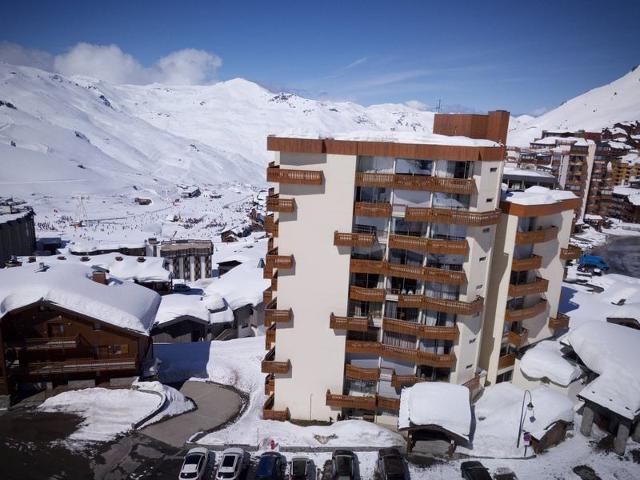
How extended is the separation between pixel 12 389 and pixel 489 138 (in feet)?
126

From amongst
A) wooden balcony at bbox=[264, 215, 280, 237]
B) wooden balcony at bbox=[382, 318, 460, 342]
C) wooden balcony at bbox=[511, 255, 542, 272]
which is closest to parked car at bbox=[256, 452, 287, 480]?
wooden balcony at bbox=[382, 318, 460, 342]

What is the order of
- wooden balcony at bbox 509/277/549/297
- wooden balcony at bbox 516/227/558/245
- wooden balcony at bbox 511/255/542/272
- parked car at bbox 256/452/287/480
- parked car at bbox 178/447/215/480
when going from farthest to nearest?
wooden balcony at bbox 509/277/549/297 < wooden balcony at bbox 511/255/542/272 < wooden balcony at bbox 516/227/558/245 < parked car at bbox 256/452/287/480 < parked car at bbox 178/447/215/480

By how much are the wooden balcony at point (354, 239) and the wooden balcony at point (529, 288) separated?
11.4 meters

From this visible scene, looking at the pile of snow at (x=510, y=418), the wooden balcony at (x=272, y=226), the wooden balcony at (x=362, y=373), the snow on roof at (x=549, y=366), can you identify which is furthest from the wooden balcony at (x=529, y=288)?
the wooden balcony at (x=272, y=226)

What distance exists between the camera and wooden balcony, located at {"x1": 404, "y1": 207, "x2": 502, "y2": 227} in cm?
2595

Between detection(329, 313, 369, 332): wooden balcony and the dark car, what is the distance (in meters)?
9.69

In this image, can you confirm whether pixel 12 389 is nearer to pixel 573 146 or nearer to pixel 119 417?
pixel 119 417

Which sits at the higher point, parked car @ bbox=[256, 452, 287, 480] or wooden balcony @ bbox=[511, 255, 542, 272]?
wooden balcony @ bbox=[511, 255, 542, 272]

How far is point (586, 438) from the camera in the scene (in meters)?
27.8

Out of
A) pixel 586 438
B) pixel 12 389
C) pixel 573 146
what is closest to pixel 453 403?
pixel 586 438

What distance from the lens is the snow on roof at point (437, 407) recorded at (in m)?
25.3

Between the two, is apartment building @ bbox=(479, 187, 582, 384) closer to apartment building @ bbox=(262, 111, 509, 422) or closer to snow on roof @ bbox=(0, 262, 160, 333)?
apartment building @ bbox=(262, 111, 509, 422)

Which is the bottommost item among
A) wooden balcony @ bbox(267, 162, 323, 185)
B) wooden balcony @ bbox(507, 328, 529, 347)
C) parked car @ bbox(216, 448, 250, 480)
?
parked car @ bbox(216, 448, 250, 480)

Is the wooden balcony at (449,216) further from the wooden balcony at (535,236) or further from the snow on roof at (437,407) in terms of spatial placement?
the snow on roof at (437,407)
